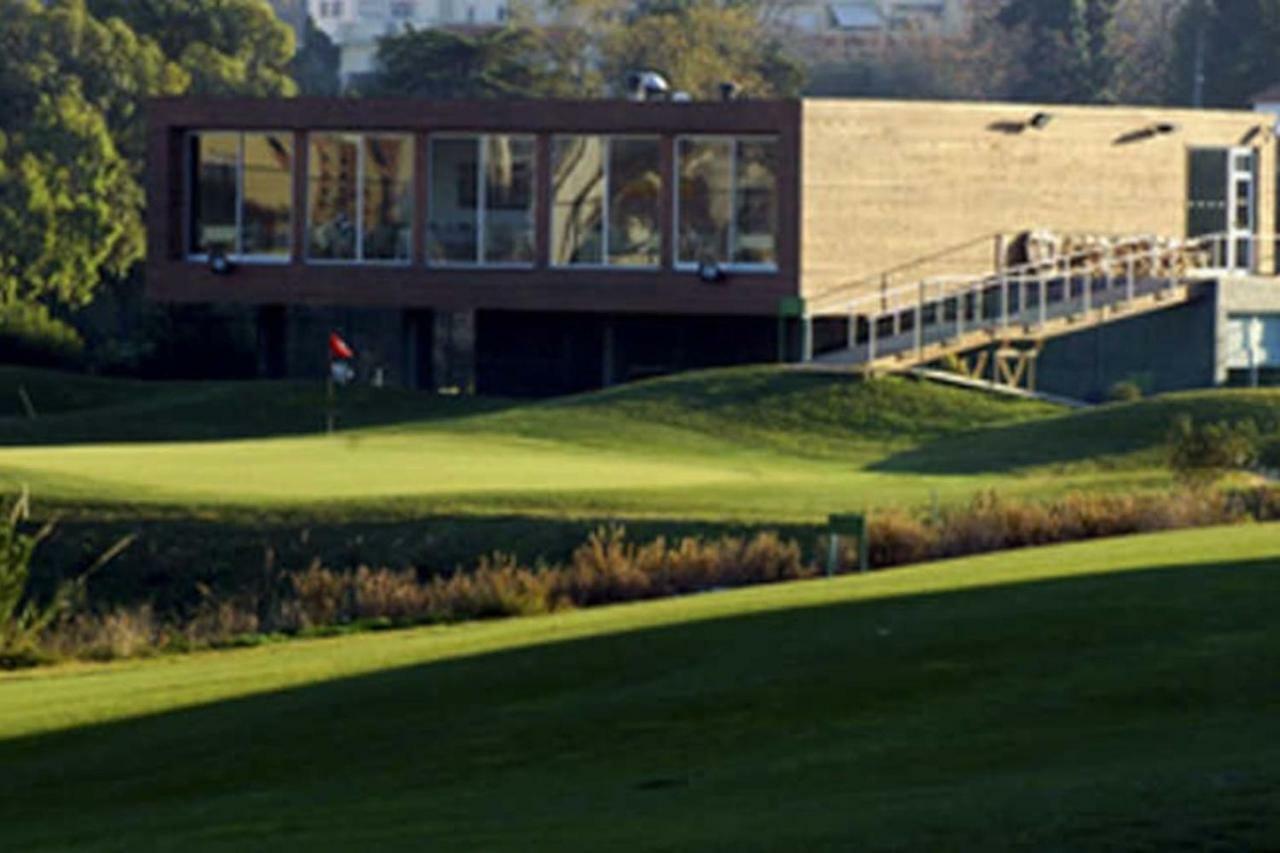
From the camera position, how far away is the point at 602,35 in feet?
372

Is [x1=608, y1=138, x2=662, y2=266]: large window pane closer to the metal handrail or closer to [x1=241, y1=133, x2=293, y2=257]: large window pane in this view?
the metal handrail

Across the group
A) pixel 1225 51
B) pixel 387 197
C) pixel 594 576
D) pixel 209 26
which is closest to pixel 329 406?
pixel 387 197

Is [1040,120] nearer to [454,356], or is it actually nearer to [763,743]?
[454,356]

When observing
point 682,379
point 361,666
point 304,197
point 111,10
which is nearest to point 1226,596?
point 361,666

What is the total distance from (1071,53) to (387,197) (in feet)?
238

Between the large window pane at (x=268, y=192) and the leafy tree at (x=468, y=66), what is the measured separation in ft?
151

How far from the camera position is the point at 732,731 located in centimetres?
1392

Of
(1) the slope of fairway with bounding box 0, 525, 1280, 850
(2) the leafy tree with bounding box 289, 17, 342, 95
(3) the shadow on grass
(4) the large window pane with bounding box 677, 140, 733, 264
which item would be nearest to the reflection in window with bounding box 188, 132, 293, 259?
(4) the large window pane with bounding box 677, 140, 733, 264

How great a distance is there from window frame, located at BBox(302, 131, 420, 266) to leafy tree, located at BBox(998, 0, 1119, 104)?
227 ft

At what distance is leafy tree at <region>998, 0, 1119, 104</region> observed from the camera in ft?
396

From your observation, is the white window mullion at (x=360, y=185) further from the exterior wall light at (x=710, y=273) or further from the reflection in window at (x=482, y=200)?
the exterior wall light at (x=710, y=273)

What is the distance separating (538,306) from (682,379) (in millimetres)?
7298

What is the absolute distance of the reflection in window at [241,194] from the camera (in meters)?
54.8

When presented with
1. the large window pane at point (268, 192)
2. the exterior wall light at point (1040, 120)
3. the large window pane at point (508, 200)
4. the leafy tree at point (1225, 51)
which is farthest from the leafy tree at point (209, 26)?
the exterior wall light at point (1040, 120)
